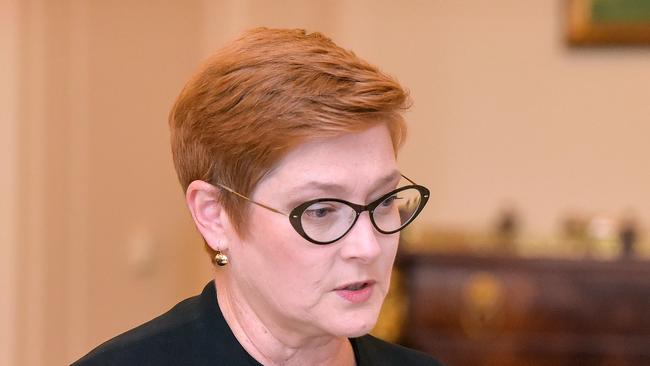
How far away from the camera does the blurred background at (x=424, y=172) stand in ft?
12.2

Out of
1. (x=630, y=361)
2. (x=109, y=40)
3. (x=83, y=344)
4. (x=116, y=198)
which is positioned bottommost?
(x=630, y=361)

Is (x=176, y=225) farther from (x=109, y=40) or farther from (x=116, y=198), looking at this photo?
(x=109, y=40)

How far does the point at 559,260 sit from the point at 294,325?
279 centimetres

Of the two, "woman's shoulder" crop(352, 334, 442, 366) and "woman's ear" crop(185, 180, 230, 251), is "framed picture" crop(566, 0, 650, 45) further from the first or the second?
"woman's ear" crop(185, 180, 230, 251)

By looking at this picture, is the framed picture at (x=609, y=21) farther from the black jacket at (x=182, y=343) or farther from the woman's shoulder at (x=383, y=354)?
the black jacket at (x=182, y=343)

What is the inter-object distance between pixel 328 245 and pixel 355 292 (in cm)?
9

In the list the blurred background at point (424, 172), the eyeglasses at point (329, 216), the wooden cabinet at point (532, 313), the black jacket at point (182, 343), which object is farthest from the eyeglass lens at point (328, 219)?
the wooden cabinet at point (532, 313)

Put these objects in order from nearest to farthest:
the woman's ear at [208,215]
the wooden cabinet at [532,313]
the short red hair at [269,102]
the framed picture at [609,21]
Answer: the short red hair at [269,102], the woman's ear at [208,215], the wooden cabinet at [532,313], the framed picture at [609,21]

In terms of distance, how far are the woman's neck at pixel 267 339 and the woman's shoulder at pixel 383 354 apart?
3.6 inches

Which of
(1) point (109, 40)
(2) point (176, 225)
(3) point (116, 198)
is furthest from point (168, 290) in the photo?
(1) point (109, 40)

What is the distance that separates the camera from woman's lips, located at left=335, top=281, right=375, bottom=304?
180 centimetres

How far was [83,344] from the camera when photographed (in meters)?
4.00

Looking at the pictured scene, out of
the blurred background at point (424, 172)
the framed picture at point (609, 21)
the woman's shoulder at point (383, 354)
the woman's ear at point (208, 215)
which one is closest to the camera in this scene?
the woman's ear at point (208, 215)

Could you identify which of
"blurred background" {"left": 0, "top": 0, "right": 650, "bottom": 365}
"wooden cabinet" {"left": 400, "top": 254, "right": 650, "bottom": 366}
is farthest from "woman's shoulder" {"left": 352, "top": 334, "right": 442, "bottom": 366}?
"wooden cabinet" {"left": 400, "top": 254, "right": 650, "bottom": 366}
